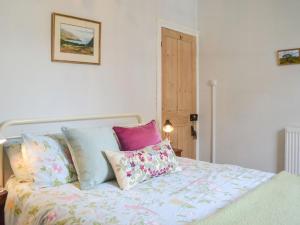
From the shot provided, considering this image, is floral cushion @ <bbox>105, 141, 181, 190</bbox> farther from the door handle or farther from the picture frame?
the picture frame

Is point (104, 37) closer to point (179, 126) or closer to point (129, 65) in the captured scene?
point (129, 65)

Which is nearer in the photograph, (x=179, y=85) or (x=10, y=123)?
Answer: (x=10, y=123)

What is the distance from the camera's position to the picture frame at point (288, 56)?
10.2 feet

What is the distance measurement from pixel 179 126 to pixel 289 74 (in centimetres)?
141

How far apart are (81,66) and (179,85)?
57.8 inches

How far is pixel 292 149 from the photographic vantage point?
10.2 ft

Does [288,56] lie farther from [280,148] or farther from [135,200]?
[135,200]

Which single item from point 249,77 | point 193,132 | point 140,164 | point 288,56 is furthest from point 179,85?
point 140,164

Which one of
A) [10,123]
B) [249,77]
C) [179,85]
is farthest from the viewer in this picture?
[179,85]

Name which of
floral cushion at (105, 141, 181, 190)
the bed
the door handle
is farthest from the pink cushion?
the door handle

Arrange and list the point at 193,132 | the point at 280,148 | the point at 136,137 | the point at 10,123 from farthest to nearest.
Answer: the point at 193,132 → the point at 280,148 → the point at 136,137 → the point at 10,123

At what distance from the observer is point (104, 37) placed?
2787mm

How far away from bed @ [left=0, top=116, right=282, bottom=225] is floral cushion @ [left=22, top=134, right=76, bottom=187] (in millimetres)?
62

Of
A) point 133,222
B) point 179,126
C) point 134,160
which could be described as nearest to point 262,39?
point 179,126
